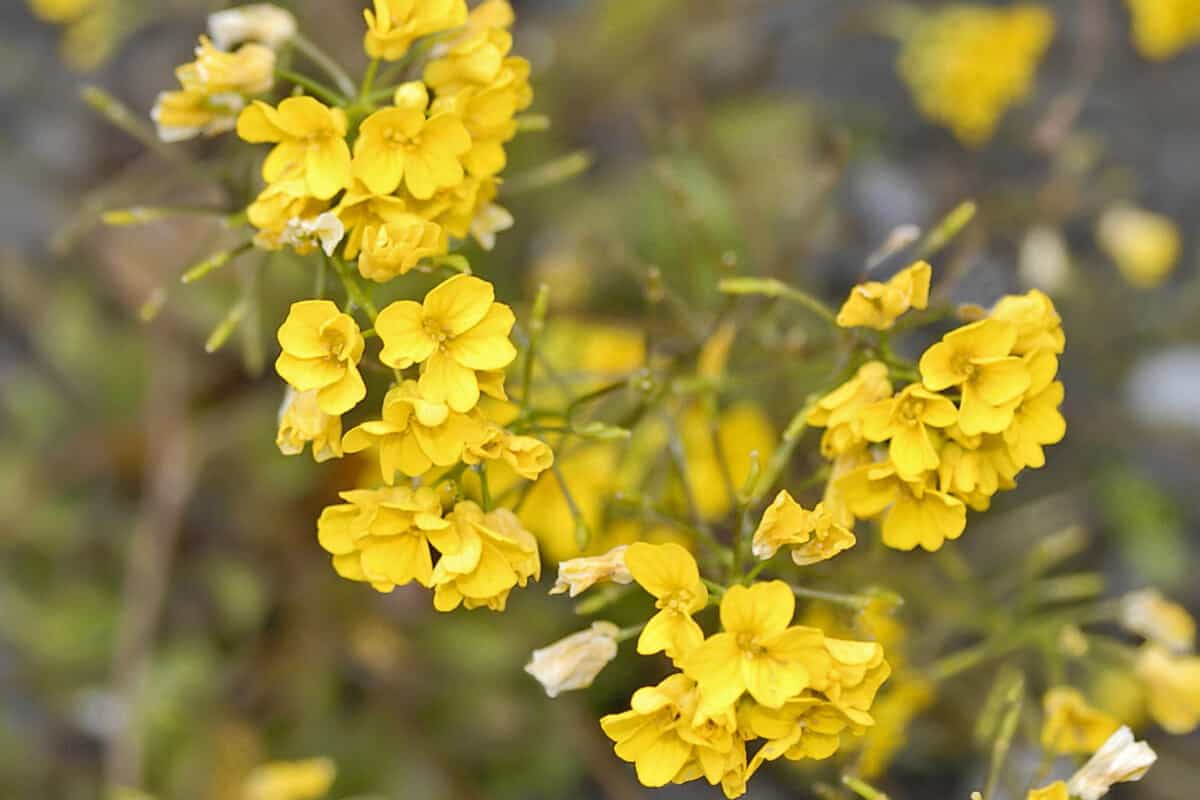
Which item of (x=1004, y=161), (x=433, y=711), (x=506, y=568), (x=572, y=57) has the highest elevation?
(x=506, y=568)

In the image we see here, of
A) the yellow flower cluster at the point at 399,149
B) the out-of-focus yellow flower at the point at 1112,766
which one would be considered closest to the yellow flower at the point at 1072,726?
the out-of-focus yellow flower at the point at 1112,766

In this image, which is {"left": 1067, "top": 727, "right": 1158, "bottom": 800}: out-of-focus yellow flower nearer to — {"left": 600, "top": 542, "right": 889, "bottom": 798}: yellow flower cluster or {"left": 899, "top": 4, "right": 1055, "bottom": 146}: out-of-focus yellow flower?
{"left": 600, "top": 542, "right": 889, "bottom": 798}: yellow flower cluster

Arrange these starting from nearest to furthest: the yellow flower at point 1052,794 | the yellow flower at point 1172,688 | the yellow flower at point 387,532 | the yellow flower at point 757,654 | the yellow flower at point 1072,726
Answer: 1. the yellow flower at point 757,654
2. the yellow flower at point 387,532
3. the yellow flower at point 1052,794
4. the yellow flower at point 1072,726
5. the yellow flower at point 1172,688

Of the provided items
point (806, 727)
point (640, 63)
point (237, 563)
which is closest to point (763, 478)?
point (806, 727)

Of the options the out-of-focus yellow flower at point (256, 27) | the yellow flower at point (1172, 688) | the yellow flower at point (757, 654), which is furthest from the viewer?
the yellow flower at point (1172, 688)

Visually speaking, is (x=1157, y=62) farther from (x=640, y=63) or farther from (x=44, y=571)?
(x=44, y=571)

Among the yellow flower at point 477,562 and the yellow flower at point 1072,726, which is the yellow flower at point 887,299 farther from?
the yellow flower at point 1072,726

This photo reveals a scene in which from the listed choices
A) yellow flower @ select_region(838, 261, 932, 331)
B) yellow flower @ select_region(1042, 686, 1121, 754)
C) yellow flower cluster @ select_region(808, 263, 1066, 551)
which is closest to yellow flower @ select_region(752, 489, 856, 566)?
yellow flower cluster @ select_region(808, 263, 1066, 551)
